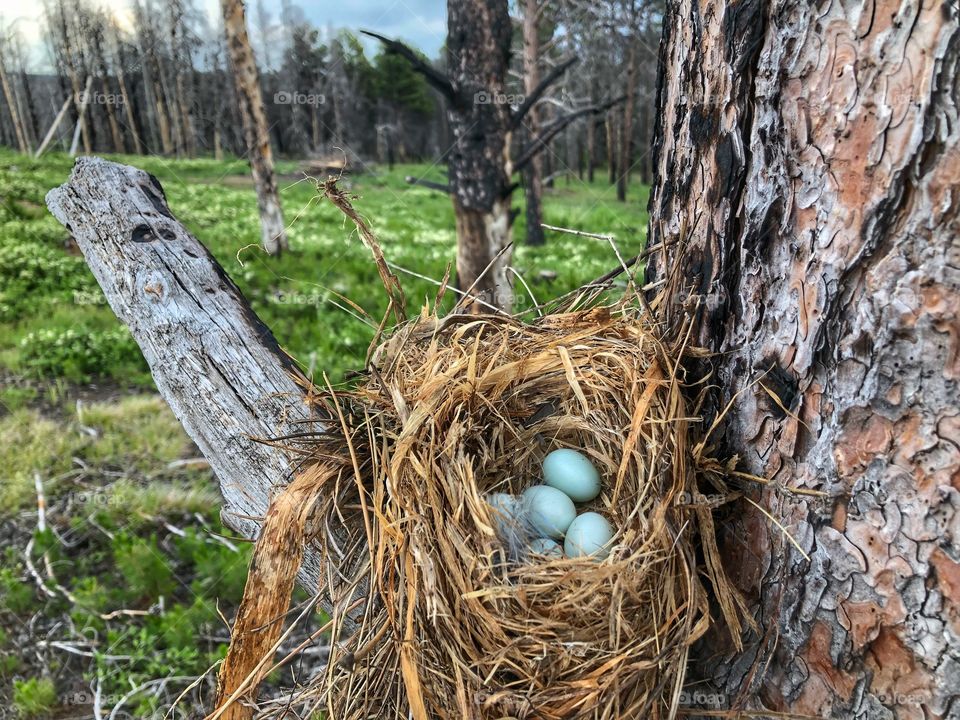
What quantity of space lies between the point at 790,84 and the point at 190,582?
3656mm

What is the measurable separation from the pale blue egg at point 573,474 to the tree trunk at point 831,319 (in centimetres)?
31

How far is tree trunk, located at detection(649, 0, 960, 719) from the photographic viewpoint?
837mm

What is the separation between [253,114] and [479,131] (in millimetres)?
5663

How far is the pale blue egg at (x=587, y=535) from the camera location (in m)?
1.26

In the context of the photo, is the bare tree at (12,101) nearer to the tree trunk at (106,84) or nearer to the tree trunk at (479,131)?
the tree trunk at (106,84)

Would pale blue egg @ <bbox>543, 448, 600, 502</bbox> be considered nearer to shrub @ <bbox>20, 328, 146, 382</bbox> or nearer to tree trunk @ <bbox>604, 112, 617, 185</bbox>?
shrub @ <bbox>20, 328, 146, 382</bbox>

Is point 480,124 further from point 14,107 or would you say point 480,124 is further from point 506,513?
point 14,107

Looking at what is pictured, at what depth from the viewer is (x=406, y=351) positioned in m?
1.43

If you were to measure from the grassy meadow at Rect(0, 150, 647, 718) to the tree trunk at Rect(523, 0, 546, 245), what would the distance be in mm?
2418

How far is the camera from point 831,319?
3.11 feet

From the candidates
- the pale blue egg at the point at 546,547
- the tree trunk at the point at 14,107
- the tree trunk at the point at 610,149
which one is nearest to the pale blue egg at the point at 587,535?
the pale blue egg at the point at 546,547

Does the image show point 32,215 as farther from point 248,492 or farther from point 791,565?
point 791,565

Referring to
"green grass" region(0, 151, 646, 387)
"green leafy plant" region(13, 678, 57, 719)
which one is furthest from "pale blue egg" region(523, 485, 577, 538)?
"green leafy plant" region(13, 678, 57, 719)

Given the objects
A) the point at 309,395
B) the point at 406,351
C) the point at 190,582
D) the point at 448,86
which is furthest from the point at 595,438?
the point at 448,86
